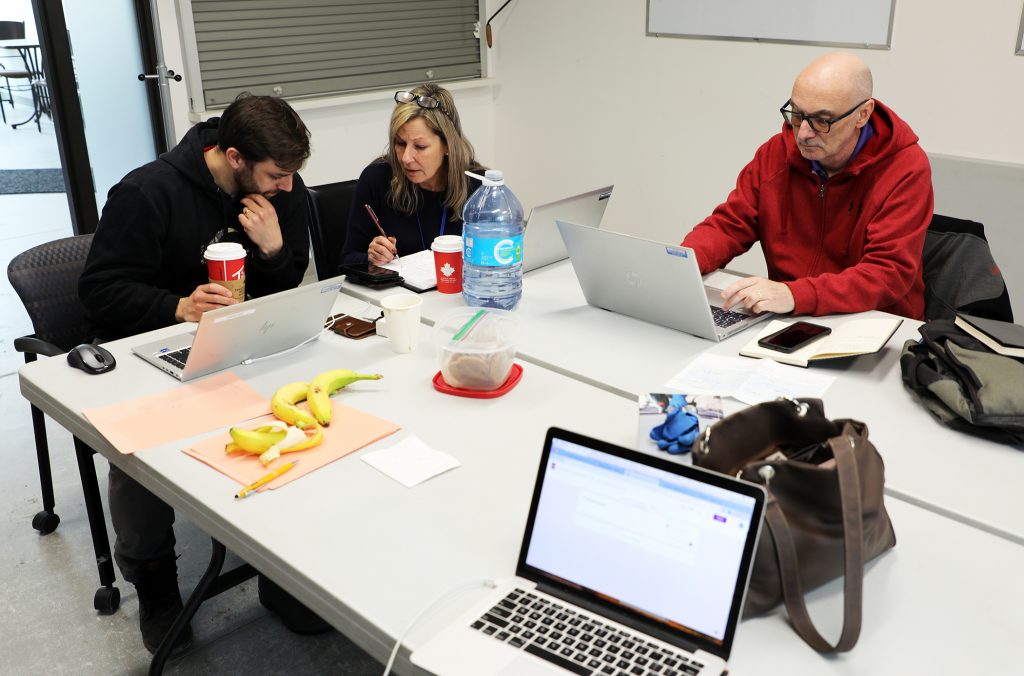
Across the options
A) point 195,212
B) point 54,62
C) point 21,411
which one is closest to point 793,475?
point 195,212

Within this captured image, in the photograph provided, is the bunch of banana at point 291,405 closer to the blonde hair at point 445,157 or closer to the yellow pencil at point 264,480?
the yellow pencil at point 264,480

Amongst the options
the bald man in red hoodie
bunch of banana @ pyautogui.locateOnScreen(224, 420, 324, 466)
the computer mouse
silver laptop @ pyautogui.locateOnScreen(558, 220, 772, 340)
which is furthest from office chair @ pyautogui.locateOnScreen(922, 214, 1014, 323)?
the computer mouse

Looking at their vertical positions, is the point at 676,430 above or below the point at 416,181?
below

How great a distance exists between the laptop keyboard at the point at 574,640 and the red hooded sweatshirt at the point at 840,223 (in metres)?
1.27

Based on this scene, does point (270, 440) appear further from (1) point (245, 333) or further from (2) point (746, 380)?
(2) point (746, 380)

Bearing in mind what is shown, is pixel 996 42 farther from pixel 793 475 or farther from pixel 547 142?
pixel 793 475

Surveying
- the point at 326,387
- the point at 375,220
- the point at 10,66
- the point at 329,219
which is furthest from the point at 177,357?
the point at 10,66

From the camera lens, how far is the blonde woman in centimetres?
267

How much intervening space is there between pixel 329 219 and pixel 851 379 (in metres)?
1.66

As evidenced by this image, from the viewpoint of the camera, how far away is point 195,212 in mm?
2295

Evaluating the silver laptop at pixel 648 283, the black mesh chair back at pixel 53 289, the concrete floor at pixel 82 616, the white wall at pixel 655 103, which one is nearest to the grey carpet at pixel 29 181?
the white wall at pixel 655 103

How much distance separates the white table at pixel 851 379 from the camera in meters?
1.44

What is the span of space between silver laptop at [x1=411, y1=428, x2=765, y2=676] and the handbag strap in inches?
3.4

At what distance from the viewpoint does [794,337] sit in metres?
2.01
